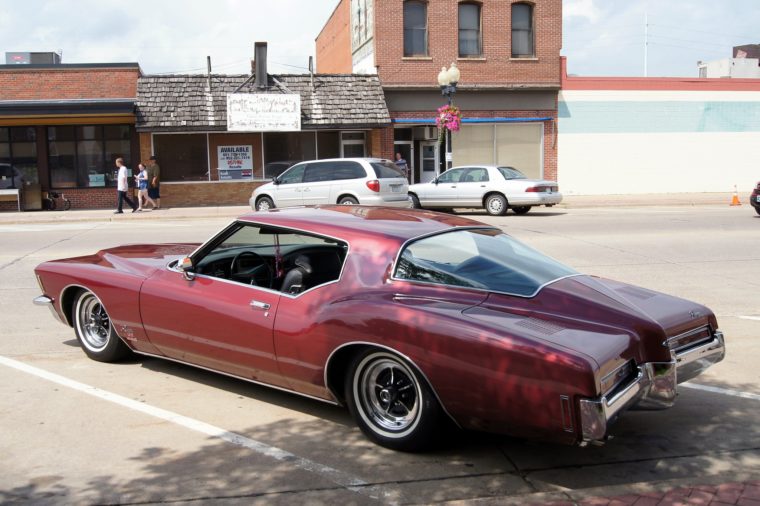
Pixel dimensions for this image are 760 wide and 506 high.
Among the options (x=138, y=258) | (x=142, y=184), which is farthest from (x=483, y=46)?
(x=138, y=258)

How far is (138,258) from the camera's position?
6.09 metres

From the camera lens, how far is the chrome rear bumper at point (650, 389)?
3.59m

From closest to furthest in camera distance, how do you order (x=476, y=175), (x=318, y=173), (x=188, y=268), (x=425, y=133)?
(x=188, y=268), (x=318, y=173), (x=476, y=175), (x=425, y=133)

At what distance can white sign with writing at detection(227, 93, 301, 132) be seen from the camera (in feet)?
86.2

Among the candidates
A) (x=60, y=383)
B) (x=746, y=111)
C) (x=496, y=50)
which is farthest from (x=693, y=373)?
(x=746, y=111)

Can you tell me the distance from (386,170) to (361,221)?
1511cm

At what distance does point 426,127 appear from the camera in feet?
95.9

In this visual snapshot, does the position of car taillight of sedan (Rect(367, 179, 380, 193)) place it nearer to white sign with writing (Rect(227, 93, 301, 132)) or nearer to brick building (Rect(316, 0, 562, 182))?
white sign with writing (Rect(227, 93, 301, 132))

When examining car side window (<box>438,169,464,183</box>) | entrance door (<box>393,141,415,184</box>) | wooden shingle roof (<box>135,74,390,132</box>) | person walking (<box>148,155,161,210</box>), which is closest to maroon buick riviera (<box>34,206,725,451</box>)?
car side window (<box>438,169,464,183</box>)

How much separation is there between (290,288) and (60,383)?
2.02 m

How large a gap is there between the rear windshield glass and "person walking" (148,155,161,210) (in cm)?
910

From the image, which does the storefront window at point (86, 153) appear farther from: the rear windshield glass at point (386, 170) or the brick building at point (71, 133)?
the rear windshield glass at point (386, 170)

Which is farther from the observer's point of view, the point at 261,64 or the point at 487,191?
the point at 261,64

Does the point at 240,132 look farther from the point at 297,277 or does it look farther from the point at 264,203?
the point at 297,277
